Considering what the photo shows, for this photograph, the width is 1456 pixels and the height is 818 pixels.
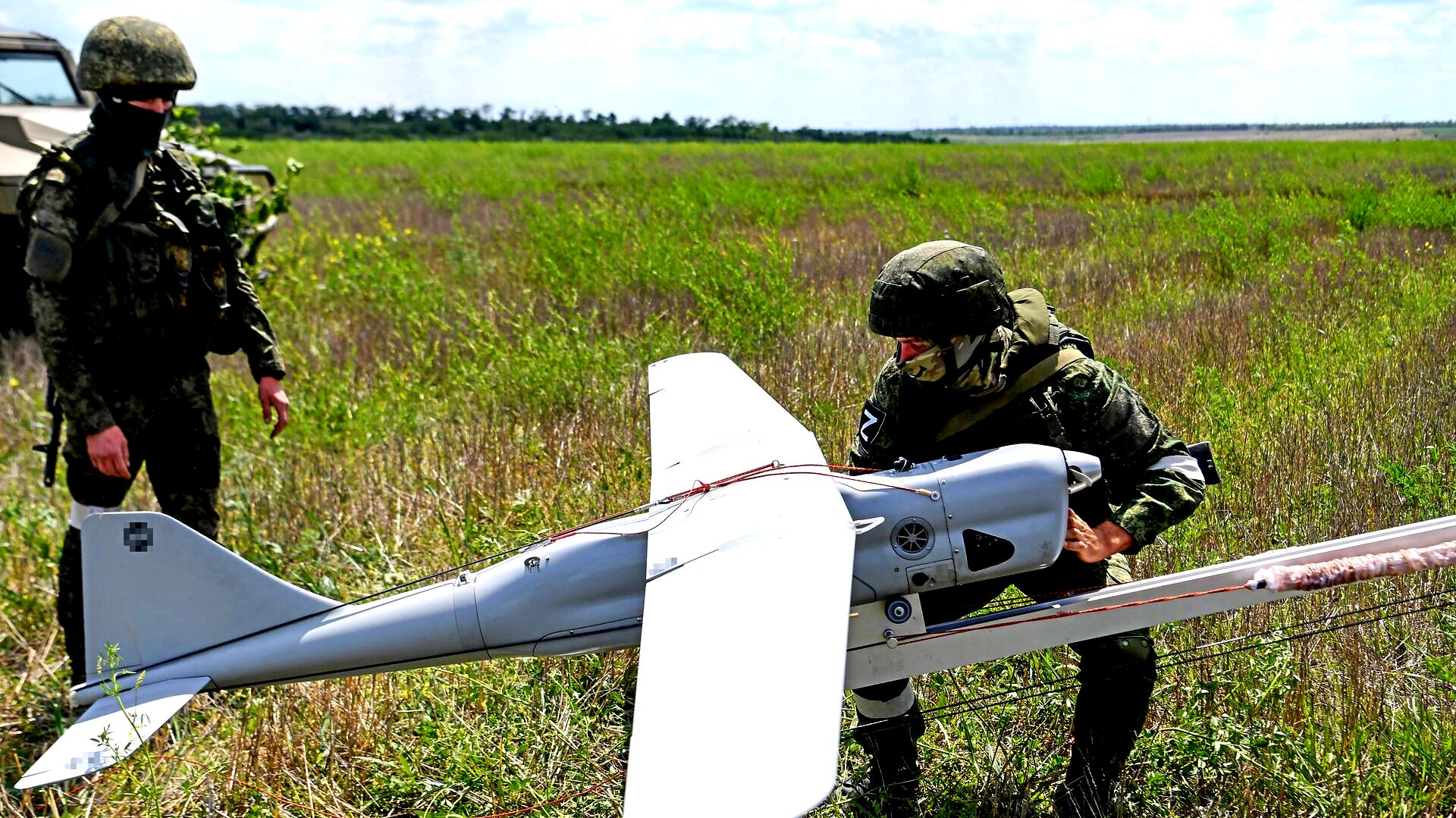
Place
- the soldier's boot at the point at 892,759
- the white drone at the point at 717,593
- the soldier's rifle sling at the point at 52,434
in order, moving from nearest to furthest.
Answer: the white drone at the point at 717,593 → the soldier's boot at the point at 892,759 → the soldier's rifle sling at the point at 52,434

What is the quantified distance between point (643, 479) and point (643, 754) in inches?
109

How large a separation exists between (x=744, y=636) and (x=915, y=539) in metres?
0.56

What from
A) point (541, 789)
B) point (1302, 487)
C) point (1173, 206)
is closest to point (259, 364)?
point (541, 789)

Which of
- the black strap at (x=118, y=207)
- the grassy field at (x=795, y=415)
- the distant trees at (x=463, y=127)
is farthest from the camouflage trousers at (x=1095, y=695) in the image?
the distant trees at (x=463, y=127)

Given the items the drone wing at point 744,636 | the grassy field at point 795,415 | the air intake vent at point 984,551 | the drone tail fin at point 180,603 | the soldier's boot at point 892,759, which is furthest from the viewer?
the grassy field at point 795,415

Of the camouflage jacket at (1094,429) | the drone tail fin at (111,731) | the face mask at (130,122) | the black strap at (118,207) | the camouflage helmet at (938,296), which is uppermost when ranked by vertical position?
the face mask at (130,122)

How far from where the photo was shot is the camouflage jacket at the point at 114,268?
311cm

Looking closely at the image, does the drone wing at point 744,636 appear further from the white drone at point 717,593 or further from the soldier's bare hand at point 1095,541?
the soldier's bare hand at point 1095,541

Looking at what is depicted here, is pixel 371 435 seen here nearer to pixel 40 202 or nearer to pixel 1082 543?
pixel 40 202

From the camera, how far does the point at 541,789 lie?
2.87m

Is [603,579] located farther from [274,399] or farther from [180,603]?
[274,399]

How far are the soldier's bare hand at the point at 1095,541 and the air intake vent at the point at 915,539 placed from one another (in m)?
0.39

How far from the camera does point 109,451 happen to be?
125 inches

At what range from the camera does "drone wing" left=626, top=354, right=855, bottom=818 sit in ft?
5.12
